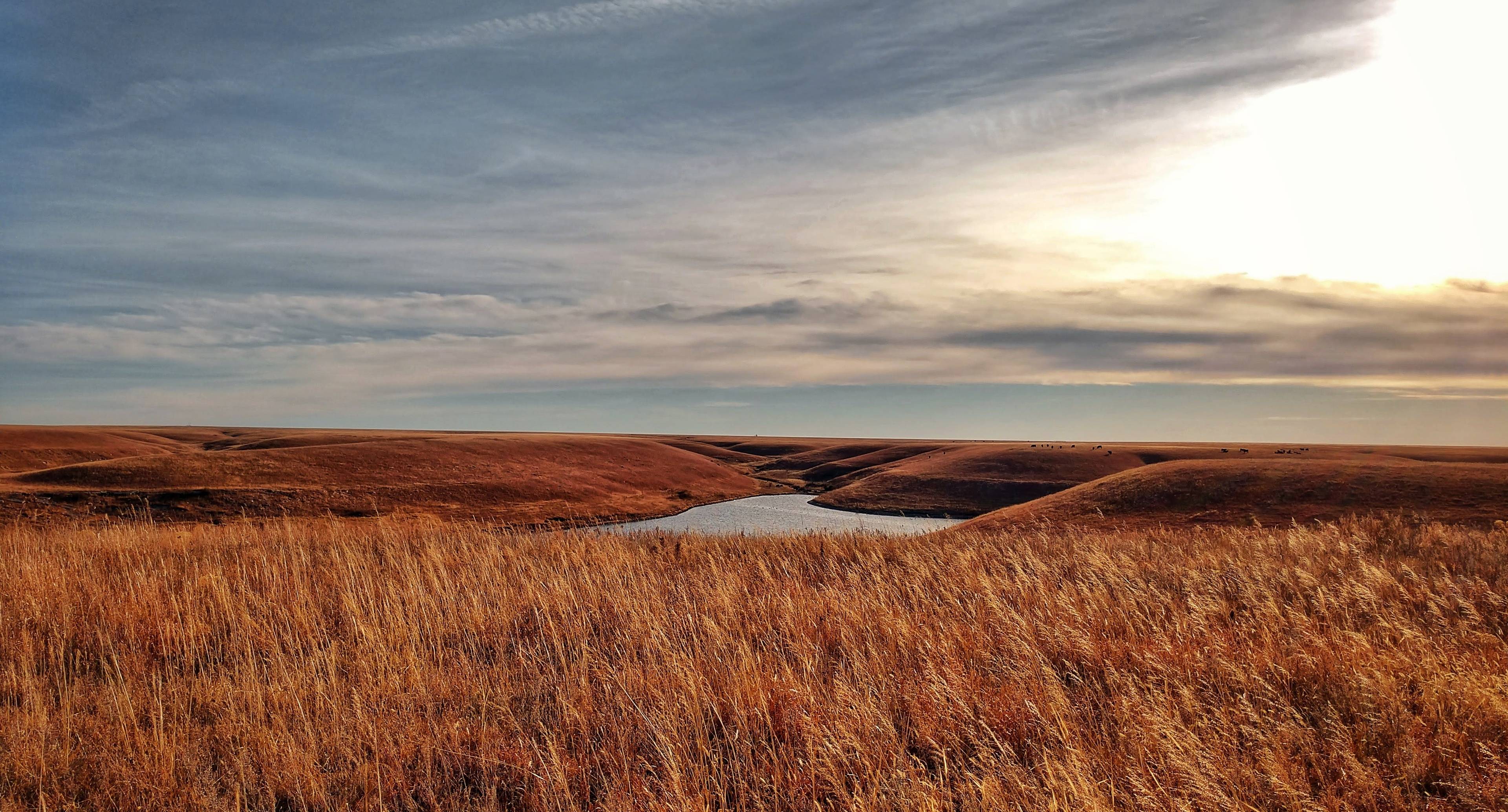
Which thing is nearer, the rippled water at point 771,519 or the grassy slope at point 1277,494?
the grassy slope at point 1277,494

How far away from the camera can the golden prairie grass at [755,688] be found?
4.54 m

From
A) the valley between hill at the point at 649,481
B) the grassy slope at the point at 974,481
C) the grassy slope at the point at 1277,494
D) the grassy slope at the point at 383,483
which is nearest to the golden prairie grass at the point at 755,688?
the valley between hill at the point at 649,481

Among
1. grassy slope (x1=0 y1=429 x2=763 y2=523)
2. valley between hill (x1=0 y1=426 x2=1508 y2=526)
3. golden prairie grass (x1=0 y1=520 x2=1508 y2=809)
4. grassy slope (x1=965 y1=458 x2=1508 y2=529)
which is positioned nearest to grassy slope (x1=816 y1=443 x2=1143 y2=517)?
valley between hill (x1=0 y1=426 x2=1508 y2=526)

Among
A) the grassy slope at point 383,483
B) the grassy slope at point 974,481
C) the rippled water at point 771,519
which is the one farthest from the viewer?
the grassy slope at point 974,481

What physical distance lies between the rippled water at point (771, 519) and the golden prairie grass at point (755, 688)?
37.9 meters

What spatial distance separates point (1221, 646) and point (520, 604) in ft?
25.3

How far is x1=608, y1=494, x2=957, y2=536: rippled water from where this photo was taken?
180ft

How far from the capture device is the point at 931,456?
350 feet

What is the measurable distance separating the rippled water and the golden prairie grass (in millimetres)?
37875

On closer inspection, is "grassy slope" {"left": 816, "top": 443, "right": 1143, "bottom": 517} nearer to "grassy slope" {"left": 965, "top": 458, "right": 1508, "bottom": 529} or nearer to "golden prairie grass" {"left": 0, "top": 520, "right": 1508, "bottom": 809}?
"grassy slope" {"left": 965, "top": 458, "right": 1508, "bottom": 529}

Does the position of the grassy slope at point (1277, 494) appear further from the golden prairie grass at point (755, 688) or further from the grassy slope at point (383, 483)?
the grassy slope at point (383, 483)

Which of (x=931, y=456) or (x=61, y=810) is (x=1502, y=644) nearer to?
(x=61, y=810)

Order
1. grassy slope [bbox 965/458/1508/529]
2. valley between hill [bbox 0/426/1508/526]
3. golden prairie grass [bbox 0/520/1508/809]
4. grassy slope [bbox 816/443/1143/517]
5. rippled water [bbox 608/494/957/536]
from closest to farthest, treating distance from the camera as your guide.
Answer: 1. golden prairie grass [bbox 0/520/1508/809]
2. grassy slope [bbox 965/458/1508/529]
3. valley between hill [bbox 0/426/1508/526]
4. rippled water [bbox 608/494/957/536]
5. grassy slope [bbox 816/443/1143/517]

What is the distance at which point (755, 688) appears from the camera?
5785mm
